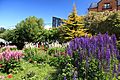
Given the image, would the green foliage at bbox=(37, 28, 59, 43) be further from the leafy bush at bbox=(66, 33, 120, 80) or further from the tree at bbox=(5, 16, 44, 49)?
the leafy bush at bbox=(66, 33, 120, 80)

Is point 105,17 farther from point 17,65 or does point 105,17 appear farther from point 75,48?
point 75,48

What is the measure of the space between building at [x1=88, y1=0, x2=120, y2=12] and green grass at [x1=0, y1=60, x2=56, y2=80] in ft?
128

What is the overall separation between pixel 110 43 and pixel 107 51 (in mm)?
769

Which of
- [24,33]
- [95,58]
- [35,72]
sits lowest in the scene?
[35,72]

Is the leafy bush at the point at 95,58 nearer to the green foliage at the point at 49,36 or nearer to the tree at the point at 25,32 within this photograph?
the green foliage at the point at 49,36

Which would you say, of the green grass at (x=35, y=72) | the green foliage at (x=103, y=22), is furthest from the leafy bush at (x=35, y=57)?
the green foliage at (x=103, y=22)

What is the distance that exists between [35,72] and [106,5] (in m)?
42.6

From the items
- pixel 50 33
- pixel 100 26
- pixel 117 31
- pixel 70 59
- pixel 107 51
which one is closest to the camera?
pixel 107 51

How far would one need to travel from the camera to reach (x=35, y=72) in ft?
31.0

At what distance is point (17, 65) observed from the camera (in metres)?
10.7

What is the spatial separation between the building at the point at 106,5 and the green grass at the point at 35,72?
3916cm

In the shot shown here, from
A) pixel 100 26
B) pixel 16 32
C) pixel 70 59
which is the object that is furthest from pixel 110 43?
pixel 16 32

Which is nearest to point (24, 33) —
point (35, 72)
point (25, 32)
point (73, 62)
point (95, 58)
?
point (25, 32)

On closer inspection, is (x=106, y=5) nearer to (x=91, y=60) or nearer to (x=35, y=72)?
(x=35, y=72)
